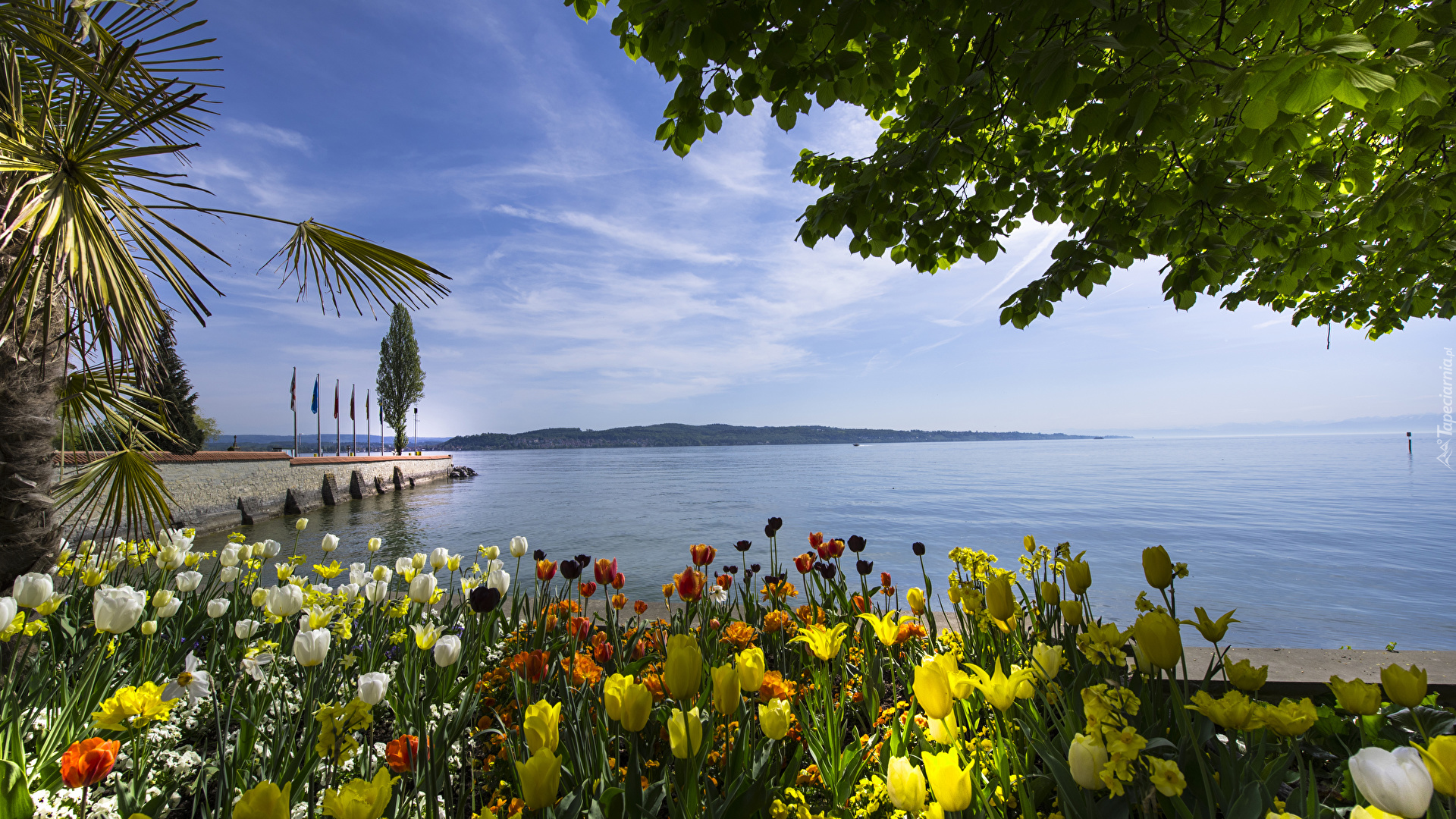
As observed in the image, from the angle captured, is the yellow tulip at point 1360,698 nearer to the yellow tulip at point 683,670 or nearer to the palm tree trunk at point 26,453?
the yellow tulip at point 683,670

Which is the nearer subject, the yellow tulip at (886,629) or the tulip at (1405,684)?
the tulip at (1405,684)

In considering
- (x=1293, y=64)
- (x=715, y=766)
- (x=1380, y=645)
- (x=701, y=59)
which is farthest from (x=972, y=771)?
(x=1380, y=645)

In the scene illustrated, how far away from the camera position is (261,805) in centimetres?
83

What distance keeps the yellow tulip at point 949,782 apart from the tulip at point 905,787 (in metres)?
0.04

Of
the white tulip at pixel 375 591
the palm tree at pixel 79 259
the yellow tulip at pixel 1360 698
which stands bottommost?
the white tulip at pixel 375 591

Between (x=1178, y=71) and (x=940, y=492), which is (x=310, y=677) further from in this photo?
Result: (x=940, y=492)

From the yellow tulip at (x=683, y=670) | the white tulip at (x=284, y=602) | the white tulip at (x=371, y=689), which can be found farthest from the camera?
the white tulip at (x=284, y=602)

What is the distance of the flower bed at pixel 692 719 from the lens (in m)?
Result: 1.08

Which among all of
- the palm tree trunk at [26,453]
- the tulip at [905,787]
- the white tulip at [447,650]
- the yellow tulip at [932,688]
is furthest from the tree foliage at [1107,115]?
the palm tree trunk at [26,453]

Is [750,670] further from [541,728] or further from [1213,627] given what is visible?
[1213,627]

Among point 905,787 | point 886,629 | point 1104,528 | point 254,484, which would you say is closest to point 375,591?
point 886,629

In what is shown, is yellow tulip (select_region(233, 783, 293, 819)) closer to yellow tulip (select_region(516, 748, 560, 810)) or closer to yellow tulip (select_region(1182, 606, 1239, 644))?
yellow tulip (select_region(516, 748, 560, 810))

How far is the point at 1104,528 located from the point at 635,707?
14118 mm

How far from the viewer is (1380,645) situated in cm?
535
